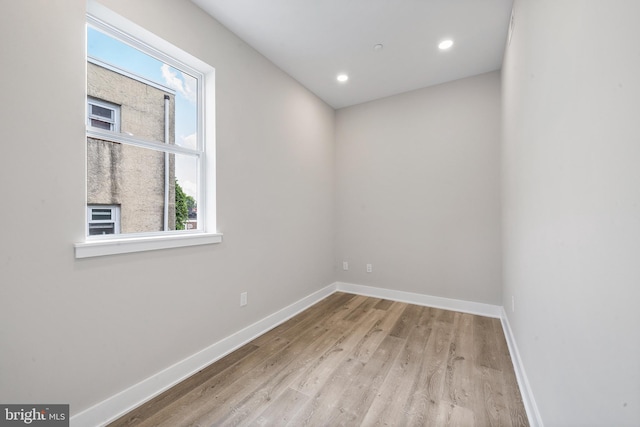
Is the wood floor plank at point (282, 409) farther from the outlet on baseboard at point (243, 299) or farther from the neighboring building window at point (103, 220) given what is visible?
the neighboring building window at point (103, 220)

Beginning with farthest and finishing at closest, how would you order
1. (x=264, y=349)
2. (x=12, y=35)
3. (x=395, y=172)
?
1. (x=395, y=172)
2. (x=264, y=349)
3. (x=12, y=35)

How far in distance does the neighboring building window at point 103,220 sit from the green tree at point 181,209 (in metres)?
0.39

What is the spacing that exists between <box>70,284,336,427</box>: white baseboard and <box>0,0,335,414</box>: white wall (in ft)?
0.16

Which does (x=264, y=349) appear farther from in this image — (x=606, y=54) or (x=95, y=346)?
(x=606, y=54)

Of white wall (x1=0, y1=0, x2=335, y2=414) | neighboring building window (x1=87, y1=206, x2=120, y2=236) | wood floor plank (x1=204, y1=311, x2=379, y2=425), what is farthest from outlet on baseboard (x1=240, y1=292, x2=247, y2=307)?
neighboring building window (x1=87, y1=206, x2=120, y2=236)

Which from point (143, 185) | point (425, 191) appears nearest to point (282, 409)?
point (143, 185)

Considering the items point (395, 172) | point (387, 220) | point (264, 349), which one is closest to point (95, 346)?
point (264, 349)

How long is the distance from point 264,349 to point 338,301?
55.4 inches

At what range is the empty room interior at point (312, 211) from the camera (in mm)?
884

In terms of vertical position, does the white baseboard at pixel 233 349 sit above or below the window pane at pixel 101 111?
below

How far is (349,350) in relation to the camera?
2.24m

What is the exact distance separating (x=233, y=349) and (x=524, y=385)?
2.12m

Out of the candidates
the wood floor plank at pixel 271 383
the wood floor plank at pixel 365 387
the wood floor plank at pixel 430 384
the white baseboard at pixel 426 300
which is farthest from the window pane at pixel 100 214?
the white baseboard at pixel 426 300

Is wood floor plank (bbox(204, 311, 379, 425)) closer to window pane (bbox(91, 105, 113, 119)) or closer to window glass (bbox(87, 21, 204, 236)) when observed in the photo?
window glass (bbox(87, 21, 204, 236))
